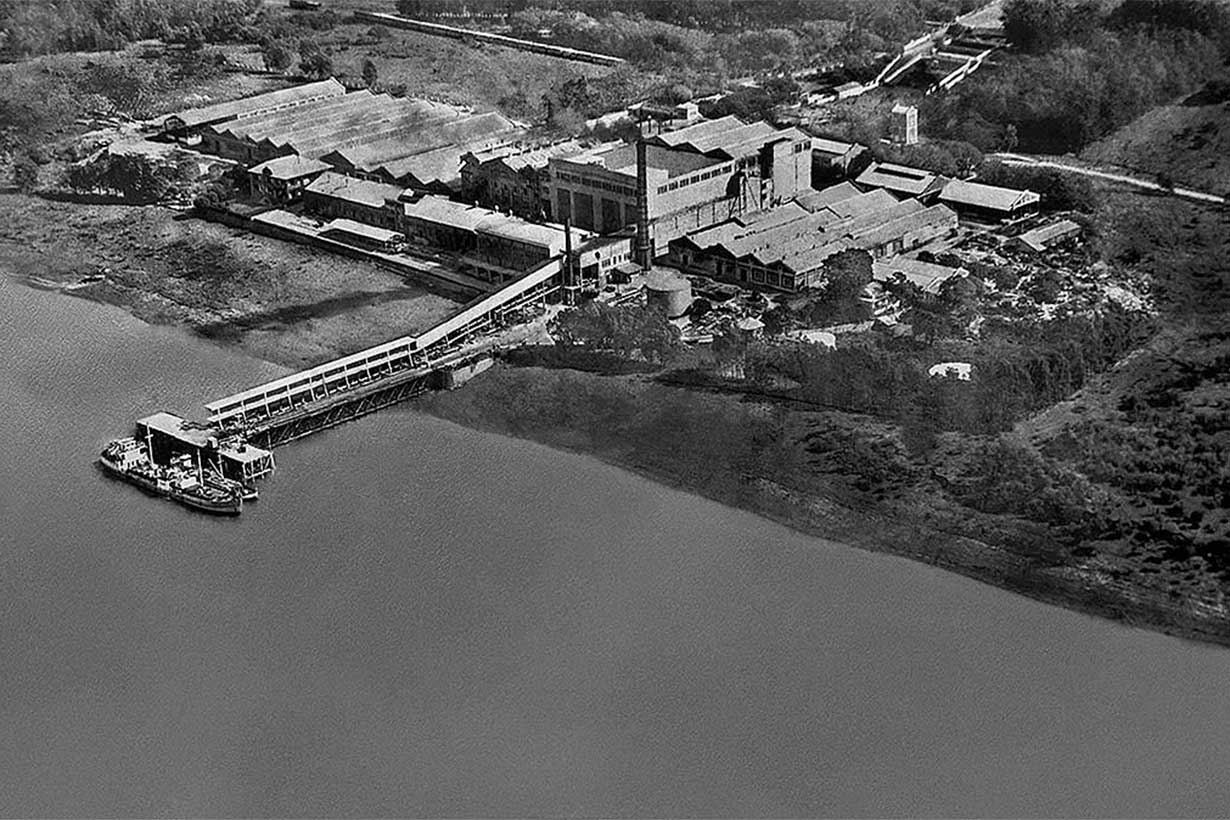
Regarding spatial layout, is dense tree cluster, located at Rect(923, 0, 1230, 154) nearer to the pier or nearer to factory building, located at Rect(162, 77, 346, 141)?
the pier

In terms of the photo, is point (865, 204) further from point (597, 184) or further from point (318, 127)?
point (318, 127)

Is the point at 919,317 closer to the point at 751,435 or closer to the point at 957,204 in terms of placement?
the point at 751,435

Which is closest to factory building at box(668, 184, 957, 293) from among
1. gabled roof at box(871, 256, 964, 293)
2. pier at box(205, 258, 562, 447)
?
gabled roof at box(871, 256, 964, 293)

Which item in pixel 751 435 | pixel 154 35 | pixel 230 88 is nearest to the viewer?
pixel 751 435

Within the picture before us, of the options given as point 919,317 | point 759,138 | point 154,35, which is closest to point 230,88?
point 154,35

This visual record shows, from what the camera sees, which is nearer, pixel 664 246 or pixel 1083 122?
pixel 664 246

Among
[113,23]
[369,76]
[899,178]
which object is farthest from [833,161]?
[113,23]
